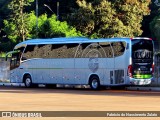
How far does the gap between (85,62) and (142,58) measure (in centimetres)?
392

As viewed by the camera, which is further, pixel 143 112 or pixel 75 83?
pixel 75 83

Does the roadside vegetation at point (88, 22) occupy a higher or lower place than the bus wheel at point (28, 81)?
higher

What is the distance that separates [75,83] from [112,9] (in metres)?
18.7

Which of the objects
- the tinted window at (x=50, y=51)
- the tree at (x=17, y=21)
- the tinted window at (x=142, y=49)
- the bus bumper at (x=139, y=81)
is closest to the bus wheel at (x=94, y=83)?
the tinted window at (x=50, y=51)

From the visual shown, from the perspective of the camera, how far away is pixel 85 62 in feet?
111

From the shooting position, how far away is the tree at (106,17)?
167ft

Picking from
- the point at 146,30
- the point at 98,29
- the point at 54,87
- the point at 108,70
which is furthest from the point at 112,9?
the point at 146,30

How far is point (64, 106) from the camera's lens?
66.0 feet

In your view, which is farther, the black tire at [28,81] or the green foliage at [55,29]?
the green foliage at [55,29]

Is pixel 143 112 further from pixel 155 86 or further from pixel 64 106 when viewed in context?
pixel 155 86

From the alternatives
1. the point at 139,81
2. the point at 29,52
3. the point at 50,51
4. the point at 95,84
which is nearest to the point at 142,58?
the point at 139,81

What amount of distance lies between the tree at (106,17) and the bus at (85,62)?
13.7 meters

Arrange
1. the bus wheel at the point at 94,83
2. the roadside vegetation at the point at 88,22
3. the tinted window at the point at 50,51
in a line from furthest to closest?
the roadside vegetation at the point at 88,22 < the tinted window at the point at 50,51 < the bus wheel at the point at 94,83

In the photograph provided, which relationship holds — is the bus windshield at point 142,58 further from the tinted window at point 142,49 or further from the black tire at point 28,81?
the black tire at point 28,81
